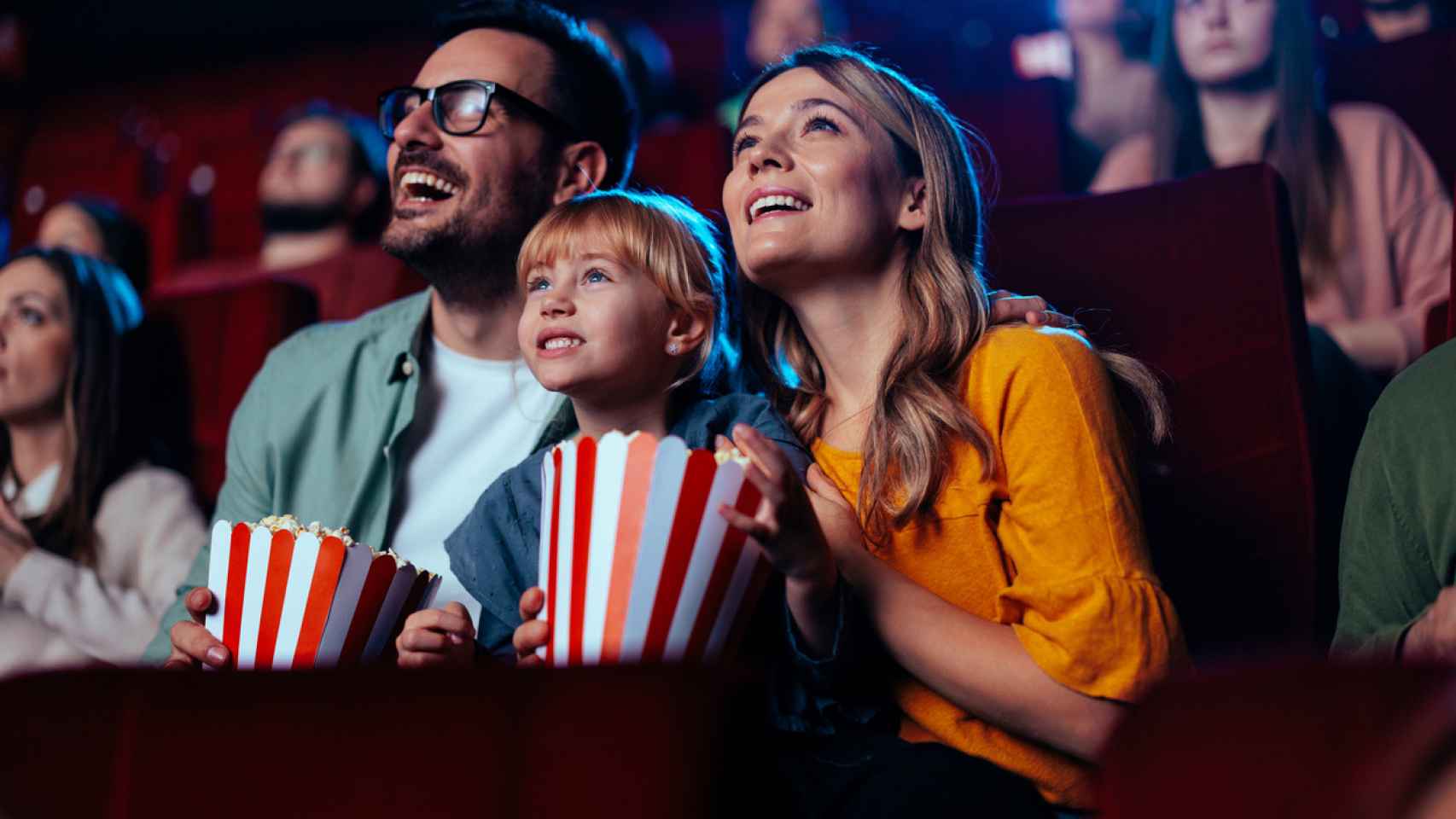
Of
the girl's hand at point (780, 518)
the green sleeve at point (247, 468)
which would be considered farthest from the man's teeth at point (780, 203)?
the green sleeve at point (247, 468)

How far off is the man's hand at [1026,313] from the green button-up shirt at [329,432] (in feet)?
1.63

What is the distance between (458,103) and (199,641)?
1.97 feet

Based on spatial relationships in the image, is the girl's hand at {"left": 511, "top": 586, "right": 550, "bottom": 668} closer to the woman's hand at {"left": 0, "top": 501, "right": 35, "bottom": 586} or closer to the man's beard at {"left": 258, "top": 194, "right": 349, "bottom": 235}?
the woman's hand at {"left": 0, "top": 501, "right": 35, "bottom": 586}

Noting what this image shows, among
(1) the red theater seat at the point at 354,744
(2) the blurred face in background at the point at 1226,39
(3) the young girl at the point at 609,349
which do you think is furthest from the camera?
(2) the blurred face in background at the point at 1226,39

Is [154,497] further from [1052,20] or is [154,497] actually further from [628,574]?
[1052,20]

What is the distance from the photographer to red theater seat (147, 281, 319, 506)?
4.81 feet

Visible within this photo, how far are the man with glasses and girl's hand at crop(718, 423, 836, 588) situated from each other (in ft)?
1.27

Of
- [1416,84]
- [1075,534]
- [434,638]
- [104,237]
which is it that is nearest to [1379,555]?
[1075,534]

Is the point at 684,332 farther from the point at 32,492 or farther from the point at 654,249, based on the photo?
the point at 32,492

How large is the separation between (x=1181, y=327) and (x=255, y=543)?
0.66 m

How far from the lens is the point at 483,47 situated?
123 cm

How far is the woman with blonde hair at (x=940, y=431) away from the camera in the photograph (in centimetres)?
74

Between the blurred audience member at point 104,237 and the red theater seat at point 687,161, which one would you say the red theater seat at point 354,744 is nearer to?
the red theater seat at point 687,161

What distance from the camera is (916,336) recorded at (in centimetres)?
88
